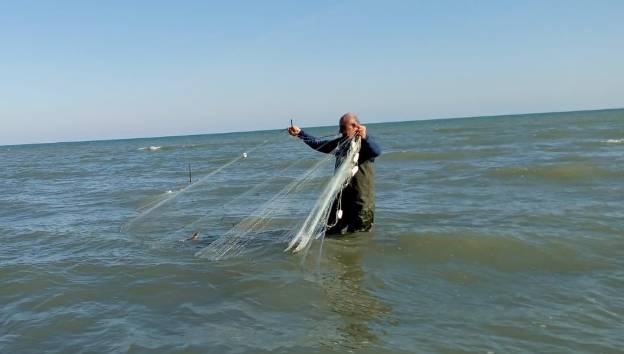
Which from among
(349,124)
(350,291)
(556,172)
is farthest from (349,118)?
(556,172)

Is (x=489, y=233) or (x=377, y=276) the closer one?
(x=377, y=276)

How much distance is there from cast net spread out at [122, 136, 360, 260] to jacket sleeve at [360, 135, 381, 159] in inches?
3.4

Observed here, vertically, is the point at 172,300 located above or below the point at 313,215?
below

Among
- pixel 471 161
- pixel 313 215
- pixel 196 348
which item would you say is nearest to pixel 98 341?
pixel 196 348

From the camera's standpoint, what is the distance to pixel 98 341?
13.1ft

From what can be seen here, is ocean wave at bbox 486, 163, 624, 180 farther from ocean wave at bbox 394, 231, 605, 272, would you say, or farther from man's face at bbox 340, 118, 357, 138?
man's face at bbox 340, 118, 357, 138

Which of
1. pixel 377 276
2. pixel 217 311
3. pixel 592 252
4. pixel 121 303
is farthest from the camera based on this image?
pixel 592 252

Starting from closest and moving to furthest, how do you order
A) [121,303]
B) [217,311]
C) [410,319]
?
1. [410,319]
2. [217,311]
3. [121,303]

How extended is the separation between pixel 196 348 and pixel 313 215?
2.97 m

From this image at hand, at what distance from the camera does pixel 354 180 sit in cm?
673

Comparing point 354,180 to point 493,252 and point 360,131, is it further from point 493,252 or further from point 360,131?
point 493,252

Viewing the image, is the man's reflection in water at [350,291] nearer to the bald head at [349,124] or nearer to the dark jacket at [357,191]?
the dark jacket at [357,191]

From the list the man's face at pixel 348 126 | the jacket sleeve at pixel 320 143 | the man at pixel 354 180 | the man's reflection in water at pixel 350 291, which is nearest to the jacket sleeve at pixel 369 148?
the man at pixel 354 180

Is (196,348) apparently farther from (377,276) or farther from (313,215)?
(313,215)
